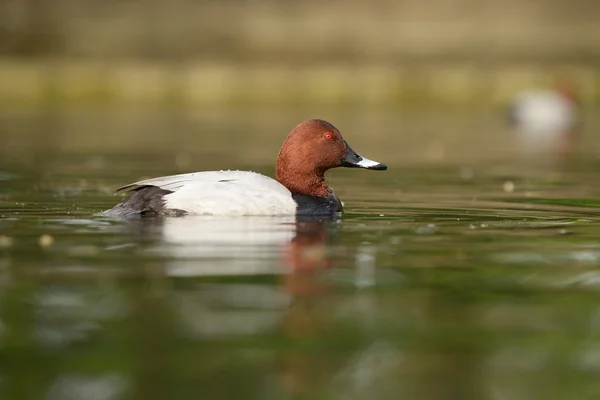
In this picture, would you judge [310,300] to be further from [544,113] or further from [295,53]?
[295,53]

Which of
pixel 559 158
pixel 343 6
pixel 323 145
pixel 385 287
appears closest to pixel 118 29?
pixel 343 6

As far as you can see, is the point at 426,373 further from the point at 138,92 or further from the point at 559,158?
the point at 138,92

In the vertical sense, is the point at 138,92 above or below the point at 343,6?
below

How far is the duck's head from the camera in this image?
27.2 feet

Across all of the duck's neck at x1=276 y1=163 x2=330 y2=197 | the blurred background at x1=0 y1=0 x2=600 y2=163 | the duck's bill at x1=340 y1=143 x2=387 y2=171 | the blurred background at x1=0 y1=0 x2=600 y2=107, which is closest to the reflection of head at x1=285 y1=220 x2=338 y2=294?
the duck's neck at x1=276 y1=163 x2=330 y2=197

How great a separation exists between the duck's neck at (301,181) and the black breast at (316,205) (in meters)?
0.09

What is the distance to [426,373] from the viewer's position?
3.83 meters

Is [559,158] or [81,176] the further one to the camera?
[559,158]

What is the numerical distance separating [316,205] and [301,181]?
0.31 m

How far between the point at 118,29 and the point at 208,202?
84.3ft

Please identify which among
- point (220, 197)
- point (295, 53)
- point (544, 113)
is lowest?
point (544, 113)

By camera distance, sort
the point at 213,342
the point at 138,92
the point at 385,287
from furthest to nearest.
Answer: the point at 138,92, the point at 385,287, the point at 213,342

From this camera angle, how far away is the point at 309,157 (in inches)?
327

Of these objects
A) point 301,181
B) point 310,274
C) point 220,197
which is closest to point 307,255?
point 310,274
